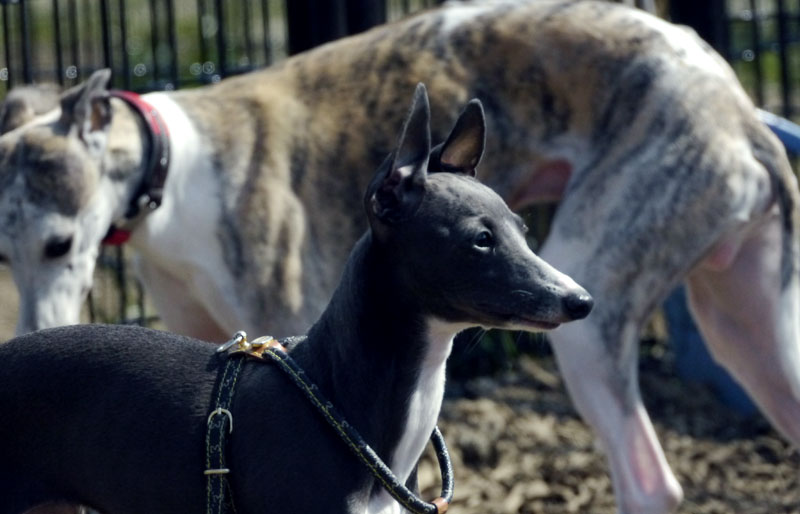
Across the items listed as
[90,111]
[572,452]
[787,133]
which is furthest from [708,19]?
[90,111]

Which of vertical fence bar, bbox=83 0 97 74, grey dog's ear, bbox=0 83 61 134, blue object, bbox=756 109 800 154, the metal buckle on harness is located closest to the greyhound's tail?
blue object, bbox=756 109 800 154

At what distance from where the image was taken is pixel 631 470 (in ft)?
12.3

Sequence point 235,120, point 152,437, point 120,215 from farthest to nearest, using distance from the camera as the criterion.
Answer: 1. point 235,120
2. point 120,215
3. point 152,437

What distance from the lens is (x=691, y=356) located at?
18.3 ft

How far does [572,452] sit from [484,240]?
2.72m

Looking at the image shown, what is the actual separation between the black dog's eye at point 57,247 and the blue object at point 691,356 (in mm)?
2646

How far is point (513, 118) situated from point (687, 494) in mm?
1412

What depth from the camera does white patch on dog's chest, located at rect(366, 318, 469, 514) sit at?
238 centimetres

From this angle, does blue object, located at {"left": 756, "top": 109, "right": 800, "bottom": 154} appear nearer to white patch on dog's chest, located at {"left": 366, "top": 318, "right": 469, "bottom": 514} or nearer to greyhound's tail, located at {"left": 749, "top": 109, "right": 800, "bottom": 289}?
greyhound's tail, located at {"left": 749, "top": 109, "right": 800, "bottom": 289}

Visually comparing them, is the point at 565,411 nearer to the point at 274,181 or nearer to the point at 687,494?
the point at 687,494

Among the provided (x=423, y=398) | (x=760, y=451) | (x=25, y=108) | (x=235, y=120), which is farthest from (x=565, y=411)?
(x=423, y=398)

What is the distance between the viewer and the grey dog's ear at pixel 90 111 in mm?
3611

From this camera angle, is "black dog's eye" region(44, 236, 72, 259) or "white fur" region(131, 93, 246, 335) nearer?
"black dog's eye" region(44, 236, 72, 259)

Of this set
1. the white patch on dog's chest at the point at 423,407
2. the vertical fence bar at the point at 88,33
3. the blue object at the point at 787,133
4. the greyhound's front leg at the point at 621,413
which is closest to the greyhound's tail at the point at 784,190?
the greyhound's front leg at the point at 621,413
